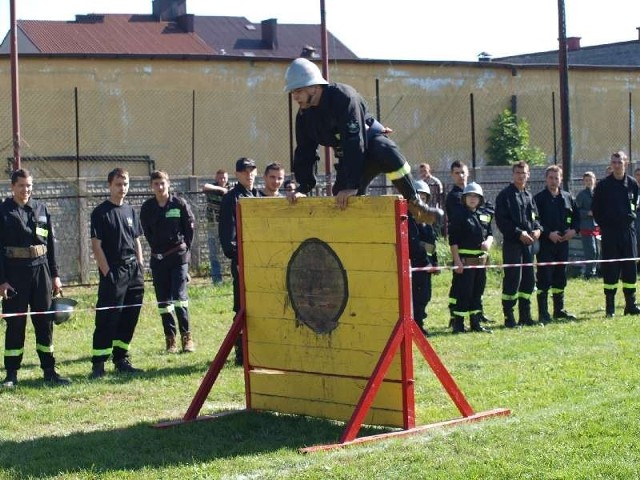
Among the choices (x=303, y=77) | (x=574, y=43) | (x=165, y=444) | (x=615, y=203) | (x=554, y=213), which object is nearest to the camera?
(x=165, y=444)

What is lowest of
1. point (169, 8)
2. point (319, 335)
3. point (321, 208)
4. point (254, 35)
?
point (319, 335)

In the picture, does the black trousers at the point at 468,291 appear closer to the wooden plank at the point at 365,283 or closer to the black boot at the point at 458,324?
the black boot at the point at 458,324

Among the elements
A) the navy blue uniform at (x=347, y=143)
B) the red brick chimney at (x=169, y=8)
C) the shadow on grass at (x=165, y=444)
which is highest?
the red brick chimney at (x=169, y=8)

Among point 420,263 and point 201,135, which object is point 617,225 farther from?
point 201,135

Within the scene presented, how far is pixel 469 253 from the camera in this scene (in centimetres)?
1391

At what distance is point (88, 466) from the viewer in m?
7.22

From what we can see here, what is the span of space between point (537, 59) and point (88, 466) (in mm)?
46052

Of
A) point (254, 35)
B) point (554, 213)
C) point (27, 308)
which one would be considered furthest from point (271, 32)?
point (27, 308)

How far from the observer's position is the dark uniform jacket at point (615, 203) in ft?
48.4

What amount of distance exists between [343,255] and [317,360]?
87 centimetres

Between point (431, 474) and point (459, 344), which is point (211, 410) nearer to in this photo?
point (431, 474)

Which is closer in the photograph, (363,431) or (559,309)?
(363,431)

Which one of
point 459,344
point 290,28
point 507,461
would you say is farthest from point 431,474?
point 290,28

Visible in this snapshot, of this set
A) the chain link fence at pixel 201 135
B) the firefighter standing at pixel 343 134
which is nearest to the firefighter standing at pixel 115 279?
the firefighter standing at pixel 343 134
